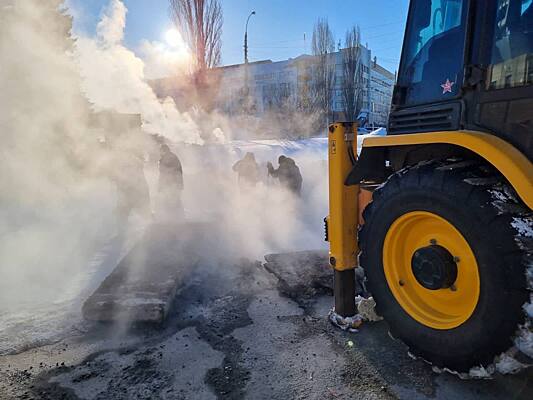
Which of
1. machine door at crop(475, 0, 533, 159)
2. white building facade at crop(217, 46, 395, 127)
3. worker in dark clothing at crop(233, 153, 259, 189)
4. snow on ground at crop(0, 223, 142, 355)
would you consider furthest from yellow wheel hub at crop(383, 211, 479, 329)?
white building facade at crop(217, 46, 395, 127)

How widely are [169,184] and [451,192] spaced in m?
6.97

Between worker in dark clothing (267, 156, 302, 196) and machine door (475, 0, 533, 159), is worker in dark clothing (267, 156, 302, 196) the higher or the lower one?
the lower one

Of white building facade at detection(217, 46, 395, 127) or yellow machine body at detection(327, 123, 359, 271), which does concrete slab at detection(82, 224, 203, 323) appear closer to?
yellow machine body at detection(327, 123, 359, 271)

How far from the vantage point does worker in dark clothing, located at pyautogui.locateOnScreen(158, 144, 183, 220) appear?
823cm

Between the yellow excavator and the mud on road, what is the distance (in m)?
0.28

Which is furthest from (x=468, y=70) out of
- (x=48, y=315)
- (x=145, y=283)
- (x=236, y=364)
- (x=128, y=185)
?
(x=128, y=185)

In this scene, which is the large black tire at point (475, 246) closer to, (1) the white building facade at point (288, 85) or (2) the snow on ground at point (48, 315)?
(2) the snow on ground at point (48, 315)

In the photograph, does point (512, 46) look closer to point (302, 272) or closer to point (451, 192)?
point (451, 192)

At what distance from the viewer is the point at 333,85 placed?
30.0m

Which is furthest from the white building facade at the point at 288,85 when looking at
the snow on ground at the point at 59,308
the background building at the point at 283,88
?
the snow on ground at the point at 59,308

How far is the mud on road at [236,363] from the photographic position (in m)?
2.34

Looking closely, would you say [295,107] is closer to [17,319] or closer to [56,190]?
[56,190]

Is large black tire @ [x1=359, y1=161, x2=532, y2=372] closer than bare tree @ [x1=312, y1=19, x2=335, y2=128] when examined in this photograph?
Yes

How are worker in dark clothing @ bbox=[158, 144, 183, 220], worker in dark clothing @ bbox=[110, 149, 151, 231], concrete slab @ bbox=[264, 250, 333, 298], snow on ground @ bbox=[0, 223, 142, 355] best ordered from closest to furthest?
snow on ground @ bbox=[0, 223, 142, 355], concrete slab @ bbox=[264, 250, 333, 298], worker in dark clothing @ bbox=[110, 149, 151, 231], worker in dark clothing @ bbox=[158, 144, 183, 220]
